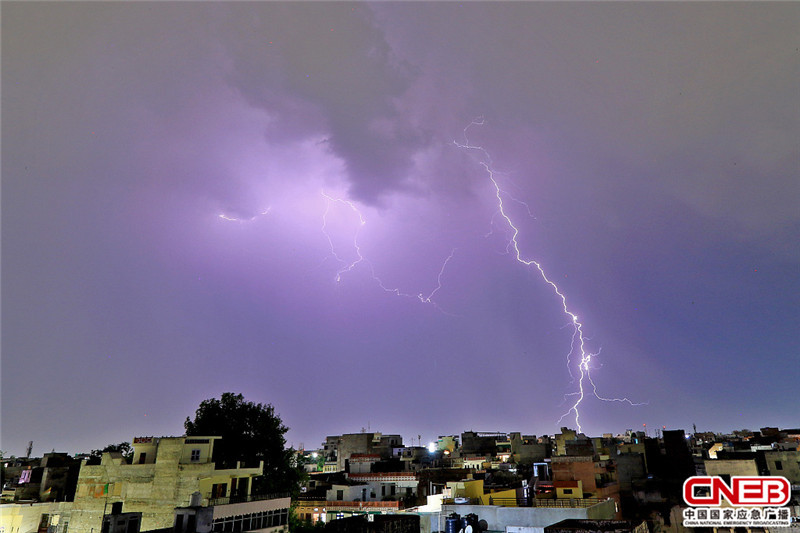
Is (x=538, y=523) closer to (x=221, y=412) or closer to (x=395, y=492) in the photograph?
(x=395, y=492)

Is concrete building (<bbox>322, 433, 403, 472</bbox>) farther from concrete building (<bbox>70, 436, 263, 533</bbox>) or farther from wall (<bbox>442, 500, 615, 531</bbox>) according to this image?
wall (<bbox>442, 500, 615, 531</bbox>)

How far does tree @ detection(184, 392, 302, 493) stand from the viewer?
3450 cm

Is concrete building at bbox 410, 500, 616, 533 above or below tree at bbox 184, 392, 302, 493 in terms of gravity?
below

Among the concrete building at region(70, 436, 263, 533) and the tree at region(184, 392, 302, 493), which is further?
the tree at region(184, 392, 302, 493)

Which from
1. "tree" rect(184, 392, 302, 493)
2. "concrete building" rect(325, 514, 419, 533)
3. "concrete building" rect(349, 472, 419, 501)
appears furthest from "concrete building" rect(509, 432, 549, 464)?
"concrete building" rect(325, 514, 419, 533)

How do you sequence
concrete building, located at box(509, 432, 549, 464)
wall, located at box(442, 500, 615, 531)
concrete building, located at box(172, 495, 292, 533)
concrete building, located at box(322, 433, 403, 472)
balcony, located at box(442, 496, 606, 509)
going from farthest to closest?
concrete building, located at box(322, 433, 403, 472)
concrete building, located at box(509, 432, 549, 464)
balcony, located at box(442, 496, 606, 509)
wall, located at box(442, 500, 615, 531)
concrete building, located at box(172, 495, 292, 533)

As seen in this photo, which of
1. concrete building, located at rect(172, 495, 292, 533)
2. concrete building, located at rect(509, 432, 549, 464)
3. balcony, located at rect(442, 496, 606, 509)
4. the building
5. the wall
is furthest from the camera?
concrete building, located at rect(509, 432, 549, 464)

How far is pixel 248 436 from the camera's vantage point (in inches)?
1405

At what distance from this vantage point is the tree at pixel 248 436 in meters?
34.5

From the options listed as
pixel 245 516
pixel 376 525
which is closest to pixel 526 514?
pixel 376 525

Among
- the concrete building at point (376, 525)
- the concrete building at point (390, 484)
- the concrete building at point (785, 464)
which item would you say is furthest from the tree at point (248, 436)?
the concrete building at point (785, 464)

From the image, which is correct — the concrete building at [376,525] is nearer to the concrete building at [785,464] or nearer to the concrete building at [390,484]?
the concrete building at [390,484]

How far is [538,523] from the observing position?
20.2 metres

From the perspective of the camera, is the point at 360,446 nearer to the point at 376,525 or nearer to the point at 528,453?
the point at 528,453
